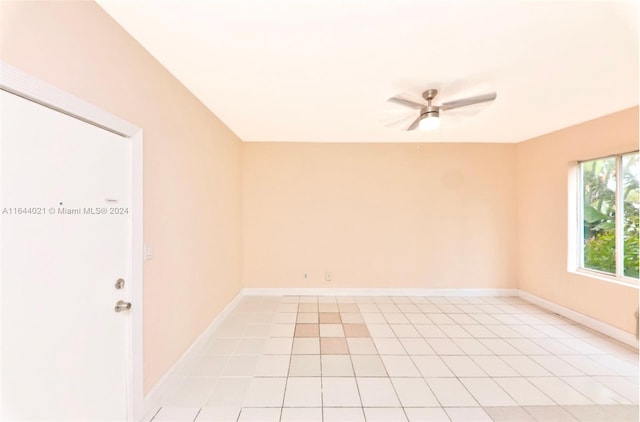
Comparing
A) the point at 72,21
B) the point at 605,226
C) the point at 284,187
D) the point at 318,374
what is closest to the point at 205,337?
the point at 318,374

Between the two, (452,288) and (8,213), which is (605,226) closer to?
(452,288)

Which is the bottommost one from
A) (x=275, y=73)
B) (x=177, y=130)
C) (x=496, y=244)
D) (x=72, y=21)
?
(x=496, y=244)

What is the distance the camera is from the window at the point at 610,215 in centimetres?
259

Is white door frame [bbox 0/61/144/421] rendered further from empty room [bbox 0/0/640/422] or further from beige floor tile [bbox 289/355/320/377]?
beige floor tile [bbox 289/355/320/377]

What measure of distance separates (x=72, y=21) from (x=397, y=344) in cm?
333

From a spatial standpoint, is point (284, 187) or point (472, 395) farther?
point (284, 187)

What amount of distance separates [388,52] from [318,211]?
2609mm

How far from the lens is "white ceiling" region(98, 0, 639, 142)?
132cm

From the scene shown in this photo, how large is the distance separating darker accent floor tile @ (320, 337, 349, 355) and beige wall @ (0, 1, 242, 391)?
49.3 inches

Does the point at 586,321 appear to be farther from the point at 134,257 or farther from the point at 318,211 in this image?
the point at 134,257

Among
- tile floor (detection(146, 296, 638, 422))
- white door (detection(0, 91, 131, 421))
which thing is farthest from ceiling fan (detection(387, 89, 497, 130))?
tile floor (detection(146, 296, 638, 422))

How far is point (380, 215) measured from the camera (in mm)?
3992

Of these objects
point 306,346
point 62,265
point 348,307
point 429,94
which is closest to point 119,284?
point 62,265

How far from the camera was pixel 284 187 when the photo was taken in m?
3.96
